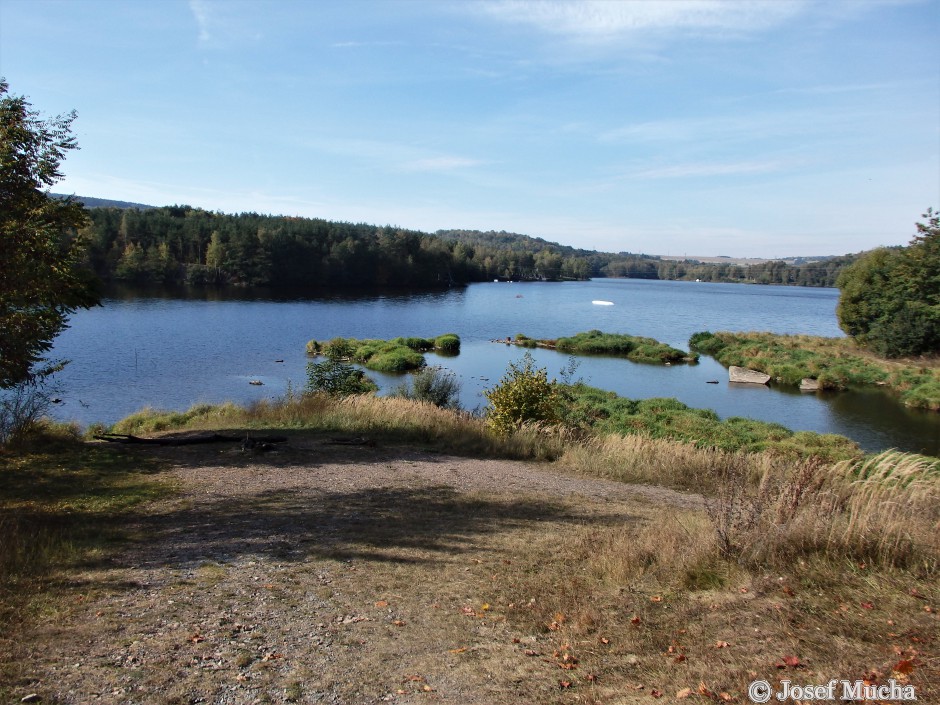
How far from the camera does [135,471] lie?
34.1 feet

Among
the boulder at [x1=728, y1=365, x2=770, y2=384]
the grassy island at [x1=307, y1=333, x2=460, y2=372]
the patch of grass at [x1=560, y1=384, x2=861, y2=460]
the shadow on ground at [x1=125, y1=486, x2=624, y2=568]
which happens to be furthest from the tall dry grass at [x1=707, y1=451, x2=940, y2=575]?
the boulder at [x1=728, y1=365, x2=770, y2=384]

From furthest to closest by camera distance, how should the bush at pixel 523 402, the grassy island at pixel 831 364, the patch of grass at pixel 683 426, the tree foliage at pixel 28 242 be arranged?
the grassy island at pixel 831 364 < the patch of grass at pixel 683 426 < the bush at pixel 523 402 < the tree foliage at pixel 28 242

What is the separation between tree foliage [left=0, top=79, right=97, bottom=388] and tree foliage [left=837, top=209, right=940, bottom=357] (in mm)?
58712

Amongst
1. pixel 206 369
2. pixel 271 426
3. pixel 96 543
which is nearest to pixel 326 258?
pixel 206 369

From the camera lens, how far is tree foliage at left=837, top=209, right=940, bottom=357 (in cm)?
5072

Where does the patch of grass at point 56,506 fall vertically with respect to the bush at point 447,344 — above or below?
above

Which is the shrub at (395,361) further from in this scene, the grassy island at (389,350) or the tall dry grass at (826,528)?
the tall dry grass at (826,528)

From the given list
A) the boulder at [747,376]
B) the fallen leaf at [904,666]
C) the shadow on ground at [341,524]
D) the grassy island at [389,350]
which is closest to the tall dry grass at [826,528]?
the fallen leaf at [904,666]

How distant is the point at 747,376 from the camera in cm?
4916

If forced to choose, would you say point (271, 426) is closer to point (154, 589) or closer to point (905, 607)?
point (154, 589)

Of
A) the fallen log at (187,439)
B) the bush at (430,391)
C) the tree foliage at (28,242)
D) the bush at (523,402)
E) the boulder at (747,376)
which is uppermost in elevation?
the tree foliage at (28,242)

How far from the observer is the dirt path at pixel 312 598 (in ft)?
13.4

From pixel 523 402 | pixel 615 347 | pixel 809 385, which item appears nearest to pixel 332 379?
pixel 523 402

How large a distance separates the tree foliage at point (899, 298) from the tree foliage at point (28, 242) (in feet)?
193
